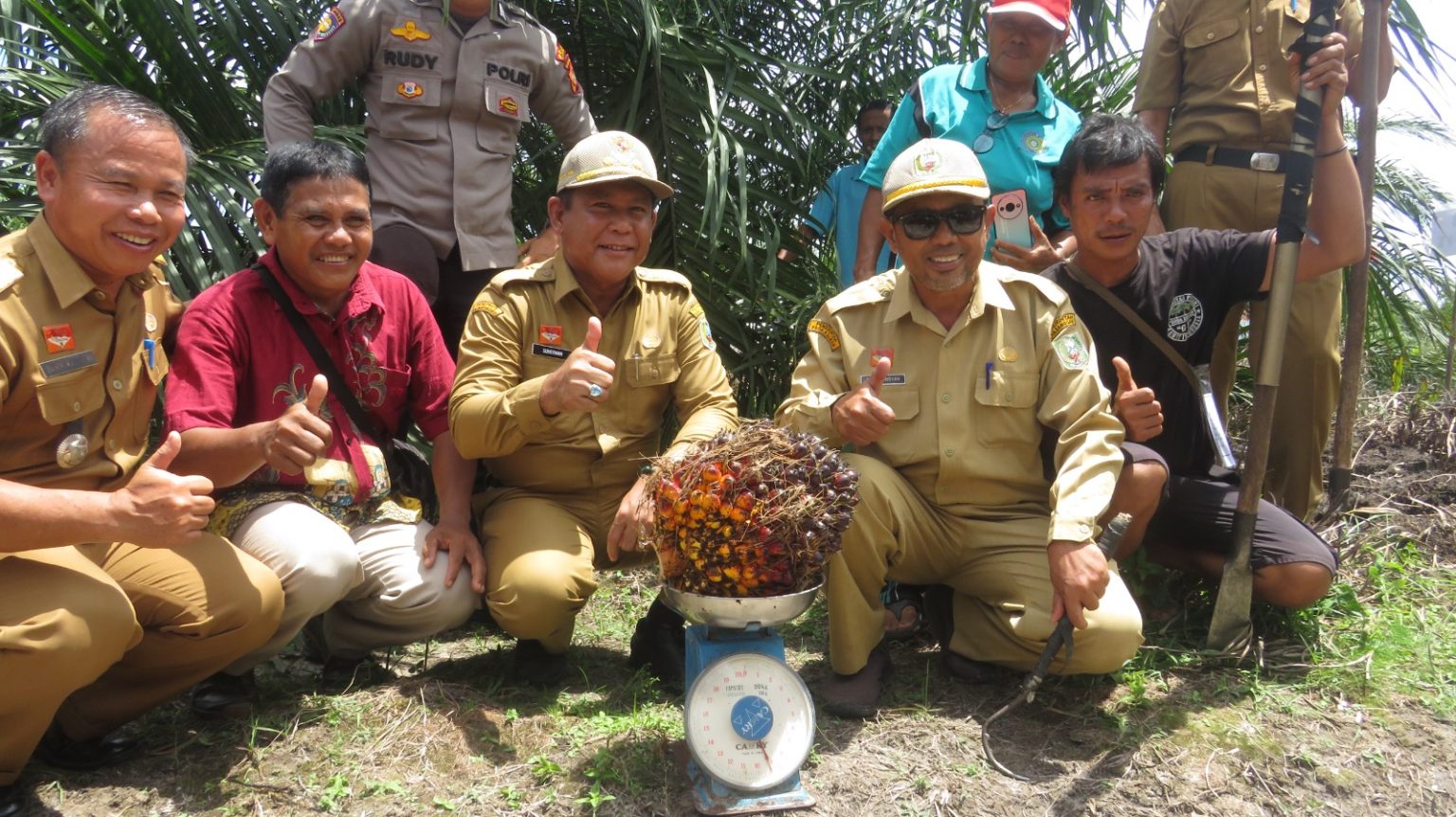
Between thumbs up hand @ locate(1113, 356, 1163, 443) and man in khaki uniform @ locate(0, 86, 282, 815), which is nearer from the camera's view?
man in khaki uniform @ locate(0, 86, 282, 815)

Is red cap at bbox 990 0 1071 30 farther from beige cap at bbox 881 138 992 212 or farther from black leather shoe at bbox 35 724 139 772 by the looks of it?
black leather shoe at bbox 35 724 139 772

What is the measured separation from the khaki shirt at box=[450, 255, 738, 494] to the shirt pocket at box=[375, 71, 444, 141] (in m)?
0.74

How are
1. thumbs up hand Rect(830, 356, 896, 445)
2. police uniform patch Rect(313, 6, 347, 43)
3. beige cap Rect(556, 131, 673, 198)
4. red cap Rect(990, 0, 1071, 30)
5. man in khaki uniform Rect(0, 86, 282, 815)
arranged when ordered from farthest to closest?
red cap Rect(990, 0, 1071, 30) → police uniform patch Rect(313, 6, 347, 43) → beige cap Rect(556, 131, 673, 198) → thumbs up hand Rect(830, 356, 896, 445) → man in khaki uniform Rect(0, 86, 282, 815)

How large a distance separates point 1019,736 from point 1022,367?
3.43 ft

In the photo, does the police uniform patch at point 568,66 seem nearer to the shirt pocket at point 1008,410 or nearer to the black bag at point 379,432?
the black bag at point 379,432

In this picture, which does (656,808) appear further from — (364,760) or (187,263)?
(187,263)

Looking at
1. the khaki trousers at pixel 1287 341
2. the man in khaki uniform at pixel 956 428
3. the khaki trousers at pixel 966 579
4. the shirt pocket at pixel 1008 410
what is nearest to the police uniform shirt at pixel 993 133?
the khaki trousers at pixel 1287 341

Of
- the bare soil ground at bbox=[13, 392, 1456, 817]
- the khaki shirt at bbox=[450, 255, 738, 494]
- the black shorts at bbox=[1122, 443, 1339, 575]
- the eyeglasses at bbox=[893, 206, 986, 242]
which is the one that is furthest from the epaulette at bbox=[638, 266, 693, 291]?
the black shorts at bbox=[1122, 443, 1339, 575]

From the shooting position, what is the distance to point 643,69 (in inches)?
187

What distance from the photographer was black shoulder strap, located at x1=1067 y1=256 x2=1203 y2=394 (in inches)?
139

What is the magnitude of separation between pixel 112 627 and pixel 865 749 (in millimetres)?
1875

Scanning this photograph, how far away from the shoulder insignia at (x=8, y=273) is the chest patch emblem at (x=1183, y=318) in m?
3.22

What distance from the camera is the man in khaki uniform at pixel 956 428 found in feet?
10.3

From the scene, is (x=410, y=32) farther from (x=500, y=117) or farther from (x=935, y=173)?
(x=935, y=173)
